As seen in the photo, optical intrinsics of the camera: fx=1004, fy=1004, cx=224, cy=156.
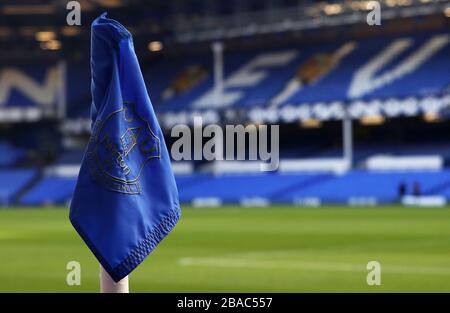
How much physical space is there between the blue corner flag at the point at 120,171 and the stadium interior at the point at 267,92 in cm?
4391

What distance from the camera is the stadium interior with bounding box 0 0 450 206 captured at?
54.8 m

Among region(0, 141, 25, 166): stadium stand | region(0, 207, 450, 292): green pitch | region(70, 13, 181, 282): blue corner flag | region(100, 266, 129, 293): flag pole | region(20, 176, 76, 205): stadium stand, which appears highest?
region(70, 13, 181, 282): blue corner flag

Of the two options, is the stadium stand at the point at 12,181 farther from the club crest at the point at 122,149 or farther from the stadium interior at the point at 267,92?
the club crest at the point at 122,149

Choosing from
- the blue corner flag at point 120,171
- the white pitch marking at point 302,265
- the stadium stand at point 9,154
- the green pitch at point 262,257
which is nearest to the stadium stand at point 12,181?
the stadium stand at point 9,154

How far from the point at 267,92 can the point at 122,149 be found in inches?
2303

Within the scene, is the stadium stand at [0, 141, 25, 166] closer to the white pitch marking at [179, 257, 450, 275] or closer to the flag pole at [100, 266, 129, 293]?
the white pitch marking at [179, 257, 450, 275]

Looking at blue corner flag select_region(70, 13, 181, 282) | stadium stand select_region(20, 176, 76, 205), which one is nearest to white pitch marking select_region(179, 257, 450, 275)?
blue corner flag select_region(70, 13, 181, 282)

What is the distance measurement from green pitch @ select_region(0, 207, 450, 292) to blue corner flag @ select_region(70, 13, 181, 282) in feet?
29.0

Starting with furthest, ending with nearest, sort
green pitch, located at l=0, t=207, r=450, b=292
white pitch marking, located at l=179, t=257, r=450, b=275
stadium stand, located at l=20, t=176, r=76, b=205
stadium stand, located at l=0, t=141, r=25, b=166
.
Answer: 1. stadium stand, located at l=0, t=141, r=25, b=166
2. stadium stand, located at l=20, t=176, r=76, b=205
3. white pitch marking, located at l=179, t=257, r=450, b=275
4. green pitch, located at l=0, t=207, r=450, b=292

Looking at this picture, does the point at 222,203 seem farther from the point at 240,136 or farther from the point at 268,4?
the point at 268,4

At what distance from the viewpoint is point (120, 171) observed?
464 centimetres

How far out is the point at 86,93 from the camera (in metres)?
73.8

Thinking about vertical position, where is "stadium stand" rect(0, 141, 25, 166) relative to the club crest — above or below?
below

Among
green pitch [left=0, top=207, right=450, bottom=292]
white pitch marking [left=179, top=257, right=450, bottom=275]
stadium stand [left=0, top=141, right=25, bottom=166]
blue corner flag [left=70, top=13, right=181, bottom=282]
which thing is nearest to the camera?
blue corner flag [left=70, top=13, right=181, bottom=282]
